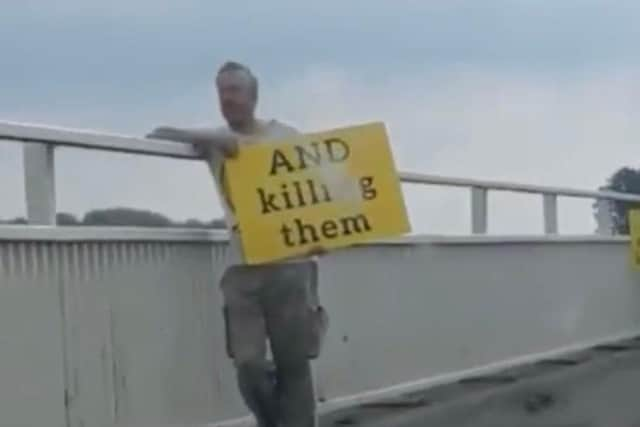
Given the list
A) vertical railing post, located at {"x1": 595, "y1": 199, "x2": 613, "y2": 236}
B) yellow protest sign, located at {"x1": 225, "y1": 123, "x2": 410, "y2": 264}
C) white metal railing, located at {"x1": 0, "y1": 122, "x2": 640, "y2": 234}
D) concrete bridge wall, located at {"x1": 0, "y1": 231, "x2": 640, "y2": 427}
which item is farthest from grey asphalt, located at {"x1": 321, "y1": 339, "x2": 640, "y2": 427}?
vertical railing post, located at {"x1": 595, "y1": 199, "x2": 613, "y2": 236}

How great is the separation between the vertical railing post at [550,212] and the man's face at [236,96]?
25.7ft

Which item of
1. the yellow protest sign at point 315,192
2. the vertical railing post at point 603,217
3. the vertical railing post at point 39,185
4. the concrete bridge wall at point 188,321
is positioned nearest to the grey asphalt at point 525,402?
the concrete bridge wall at point 188,321

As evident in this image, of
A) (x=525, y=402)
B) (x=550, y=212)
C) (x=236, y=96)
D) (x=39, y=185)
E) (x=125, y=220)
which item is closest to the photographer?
(x=39, y=185)

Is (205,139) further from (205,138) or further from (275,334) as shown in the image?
(275,334)

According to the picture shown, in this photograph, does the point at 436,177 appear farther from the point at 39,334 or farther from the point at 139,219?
the point at 39,334

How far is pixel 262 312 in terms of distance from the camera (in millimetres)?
9898

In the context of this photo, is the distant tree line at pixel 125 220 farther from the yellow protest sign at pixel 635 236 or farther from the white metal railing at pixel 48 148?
the yellow protest sign at pixel 635 236

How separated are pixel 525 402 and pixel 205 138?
395 centimetres

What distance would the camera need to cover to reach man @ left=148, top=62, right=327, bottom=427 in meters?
9.88

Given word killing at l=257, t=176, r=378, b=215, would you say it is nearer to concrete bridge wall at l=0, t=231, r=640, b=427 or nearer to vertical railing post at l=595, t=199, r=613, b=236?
concrete bridge wall at l=0, t=231, r=640, b=427

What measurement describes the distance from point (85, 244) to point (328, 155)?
4.67 feet

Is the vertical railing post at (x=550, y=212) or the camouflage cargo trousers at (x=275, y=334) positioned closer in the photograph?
the camouflage cargo trousers at (x=275, y=334)

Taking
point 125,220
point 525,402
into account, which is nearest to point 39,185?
point 125,220

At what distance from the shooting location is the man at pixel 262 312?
389 inches
